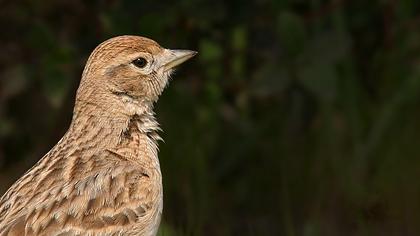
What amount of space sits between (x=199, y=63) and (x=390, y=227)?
1.58 m

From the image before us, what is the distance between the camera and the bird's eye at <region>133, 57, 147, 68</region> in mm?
7715

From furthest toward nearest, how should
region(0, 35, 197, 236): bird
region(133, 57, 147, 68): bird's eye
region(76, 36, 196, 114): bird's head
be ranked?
region(133, 57, 147, 68): bird's eye → region(76, 36, 196, 114): bird's head → region(0, 35, 197, 236): bird

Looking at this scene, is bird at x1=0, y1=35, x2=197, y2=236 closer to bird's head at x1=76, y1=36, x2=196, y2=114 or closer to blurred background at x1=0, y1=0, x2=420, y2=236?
bird's head at x1=76, y1=36, x2=196, y2=114

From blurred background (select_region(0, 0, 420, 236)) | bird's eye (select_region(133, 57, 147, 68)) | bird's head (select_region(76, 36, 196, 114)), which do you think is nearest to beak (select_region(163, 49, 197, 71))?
bird's head (select_region(76, 36, 196, 114))

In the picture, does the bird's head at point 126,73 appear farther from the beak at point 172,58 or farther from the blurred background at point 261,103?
the blurred background at point 261,103

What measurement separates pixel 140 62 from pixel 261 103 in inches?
102

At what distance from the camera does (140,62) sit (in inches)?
304

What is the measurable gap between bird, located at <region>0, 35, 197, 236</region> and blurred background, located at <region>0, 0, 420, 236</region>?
1.13 m

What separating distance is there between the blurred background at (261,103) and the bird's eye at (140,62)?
108 centimetres

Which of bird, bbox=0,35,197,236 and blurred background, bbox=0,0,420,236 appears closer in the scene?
bird, bbox=0,35,197,236

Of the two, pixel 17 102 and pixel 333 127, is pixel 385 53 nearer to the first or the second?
pixel 333 127

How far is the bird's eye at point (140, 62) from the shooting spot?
304 inches

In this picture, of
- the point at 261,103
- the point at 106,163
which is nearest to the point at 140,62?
the point at 106,163

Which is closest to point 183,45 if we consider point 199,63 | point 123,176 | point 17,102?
point 199,63
